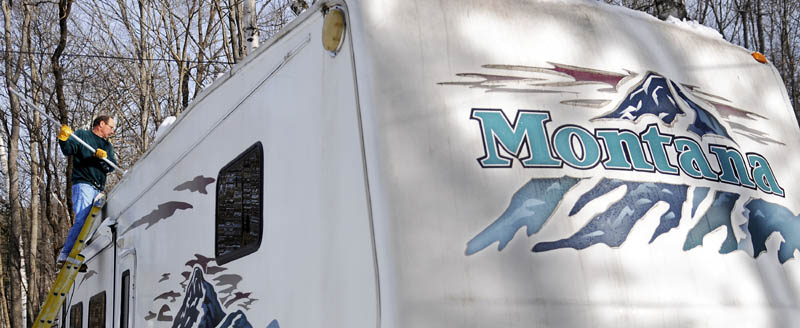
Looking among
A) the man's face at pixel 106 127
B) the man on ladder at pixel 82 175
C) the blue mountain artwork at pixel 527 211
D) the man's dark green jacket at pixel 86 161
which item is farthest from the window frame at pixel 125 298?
the blue mountain artwork at pixel 527 211

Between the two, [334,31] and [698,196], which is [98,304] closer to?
[334,31]

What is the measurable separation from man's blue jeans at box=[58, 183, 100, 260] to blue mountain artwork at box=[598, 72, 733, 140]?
5401 mm

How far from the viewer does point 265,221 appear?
3562 mm

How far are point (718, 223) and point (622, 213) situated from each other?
0.52 metres

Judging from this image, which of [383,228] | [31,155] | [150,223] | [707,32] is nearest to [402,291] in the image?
[383,228]

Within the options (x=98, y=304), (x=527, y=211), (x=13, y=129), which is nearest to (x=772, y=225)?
(x=527, y=211)

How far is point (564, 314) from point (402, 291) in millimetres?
597

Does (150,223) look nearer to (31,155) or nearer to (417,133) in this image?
(417,133)

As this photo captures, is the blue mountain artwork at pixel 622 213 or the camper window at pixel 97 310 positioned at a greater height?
the camper window at pixel 97 310

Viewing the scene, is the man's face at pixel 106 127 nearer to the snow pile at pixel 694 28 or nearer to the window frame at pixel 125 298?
the window frame at pixel 125 298

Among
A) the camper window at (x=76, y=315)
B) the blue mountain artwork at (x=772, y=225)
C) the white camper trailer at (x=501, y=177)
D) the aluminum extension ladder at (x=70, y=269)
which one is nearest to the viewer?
the white camper trailer at (x=501, y=177)

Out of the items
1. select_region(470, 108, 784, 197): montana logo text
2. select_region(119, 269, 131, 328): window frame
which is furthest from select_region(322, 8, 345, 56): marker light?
select_region(119, 269, 131, 328): window frame

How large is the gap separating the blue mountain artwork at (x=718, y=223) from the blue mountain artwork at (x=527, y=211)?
0.57 m

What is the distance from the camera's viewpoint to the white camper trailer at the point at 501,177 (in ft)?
9.15
